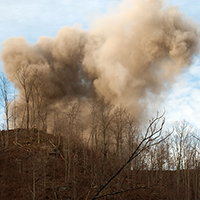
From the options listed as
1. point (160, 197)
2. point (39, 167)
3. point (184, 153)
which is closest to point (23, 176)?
point (39, 167)

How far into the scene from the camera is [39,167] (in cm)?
1616

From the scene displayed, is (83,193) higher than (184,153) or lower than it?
lower

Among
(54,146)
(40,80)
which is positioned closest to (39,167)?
(54,146)

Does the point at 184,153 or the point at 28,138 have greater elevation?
the point at 28,138

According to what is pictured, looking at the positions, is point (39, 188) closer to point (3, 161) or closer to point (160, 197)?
point (3, 161)

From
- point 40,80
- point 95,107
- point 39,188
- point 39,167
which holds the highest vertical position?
point 40,80

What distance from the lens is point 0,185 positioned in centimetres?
1503

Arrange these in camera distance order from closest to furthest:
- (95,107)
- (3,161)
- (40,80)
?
(3,161), (95,107), (40,80)

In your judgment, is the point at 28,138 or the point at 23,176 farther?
the point at 28,138

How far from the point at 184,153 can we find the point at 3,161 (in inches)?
867

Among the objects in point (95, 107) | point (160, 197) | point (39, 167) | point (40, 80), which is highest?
point (40, 80)

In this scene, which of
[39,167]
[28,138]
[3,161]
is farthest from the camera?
[28,138]

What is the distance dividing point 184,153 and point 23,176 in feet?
66.7

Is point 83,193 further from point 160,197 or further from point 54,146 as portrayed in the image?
point 54,146
